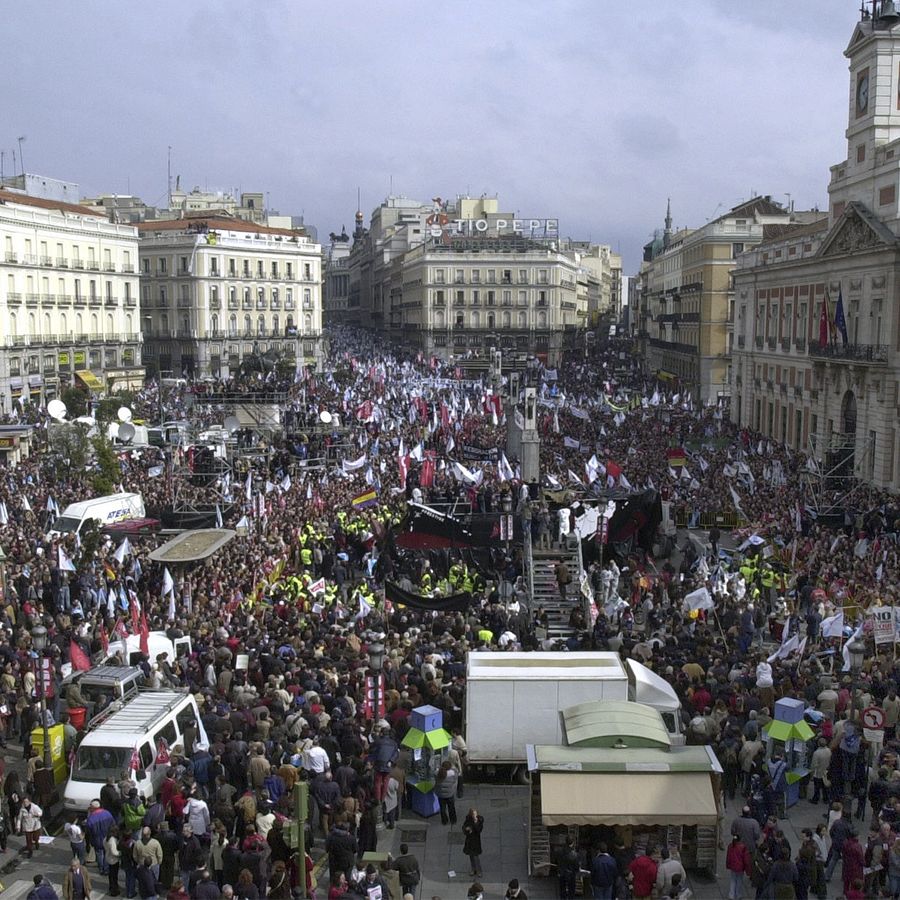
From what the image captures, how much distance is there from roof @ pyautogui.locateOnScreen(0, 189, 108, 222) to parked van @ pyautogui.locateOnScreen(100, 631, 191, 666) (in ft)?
161

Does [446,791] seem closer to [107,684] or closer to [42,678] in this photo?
[107,684]

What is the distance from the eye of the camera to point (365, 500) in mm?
29969

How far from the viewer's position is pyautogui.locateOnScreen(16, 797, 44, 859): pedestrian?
13.3m

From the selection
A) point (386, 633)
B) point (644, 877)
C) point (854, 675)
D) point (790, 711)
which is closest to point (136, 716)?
point (386, 633)

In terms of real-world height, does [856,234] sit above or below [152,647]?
above

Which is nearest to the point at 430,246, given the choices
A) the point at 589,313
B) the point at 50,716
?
the point at 589,313

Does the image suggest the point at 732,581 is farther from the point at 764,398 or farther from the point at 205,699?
the point at 764,398

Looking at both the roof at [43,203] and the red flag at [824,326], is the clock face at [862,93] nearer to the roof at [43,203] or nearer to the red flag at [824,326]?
the red flag at [824,326]

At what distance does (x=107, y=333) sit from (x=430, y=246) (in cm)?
3941

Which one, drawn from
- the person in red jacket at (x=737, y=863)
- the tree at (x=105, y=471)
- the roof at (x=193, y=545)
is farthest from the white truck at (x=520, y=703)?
the tree at (x=105, y=471)

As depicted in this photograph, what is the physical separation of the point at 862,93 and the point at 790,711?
107 ft

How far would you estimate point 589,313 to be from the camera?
147 metres

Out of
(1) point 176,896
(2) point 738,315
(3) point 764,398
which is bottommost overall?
(1) point 176,896

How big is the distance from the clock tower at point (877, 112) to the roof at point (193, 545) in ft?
79.5
